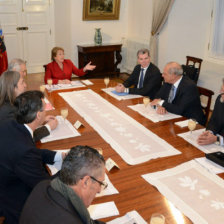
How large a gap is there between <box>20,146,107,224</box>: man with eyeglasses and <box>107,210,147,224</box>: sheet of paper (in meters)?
0.27

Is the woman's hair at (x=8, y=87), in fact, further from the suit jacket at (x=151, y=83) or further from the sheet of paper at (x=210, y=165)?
the sheet of paper at (x=210, y=165)

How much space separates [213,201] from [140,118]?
1271 millimetres

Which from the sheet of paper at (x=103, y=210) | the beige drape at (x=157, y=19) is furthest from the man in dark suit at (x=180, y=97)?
the beige drape at (x=157, y=19)

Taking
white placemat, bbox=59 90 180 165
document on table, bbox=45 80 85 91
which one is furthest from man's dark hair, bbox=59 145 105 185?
document on table, bbox=45 80 85 91

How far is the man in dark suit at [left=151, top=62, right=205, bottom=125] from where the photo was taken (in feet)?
9.90

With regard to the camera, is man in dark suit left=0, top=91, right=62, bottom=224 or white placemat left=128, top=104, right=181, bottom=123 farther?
white placemat left=128, top=104, right=181, bottom=123

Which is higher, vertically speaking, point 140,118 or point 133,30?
point 133,30

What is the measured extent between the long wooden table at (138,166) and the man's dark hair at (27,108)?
429 mm

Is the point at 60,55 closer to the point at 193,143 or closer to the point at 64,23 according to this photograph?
the point at 193,143

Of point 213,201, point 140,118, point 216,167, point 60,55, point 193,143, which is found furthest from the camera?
point 60,55

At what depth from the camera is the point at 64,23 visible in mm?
7094

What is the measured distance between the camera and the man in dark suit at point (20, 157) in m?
1.76

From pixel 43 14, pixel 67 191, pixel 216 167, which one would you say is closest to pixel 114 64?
pixel 43 14

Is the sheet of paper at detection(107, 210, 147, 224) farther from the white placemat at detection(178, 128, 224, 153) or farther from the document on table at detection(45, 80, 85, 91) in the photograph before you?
the document on table at detection(45, 80, 85, 91)
